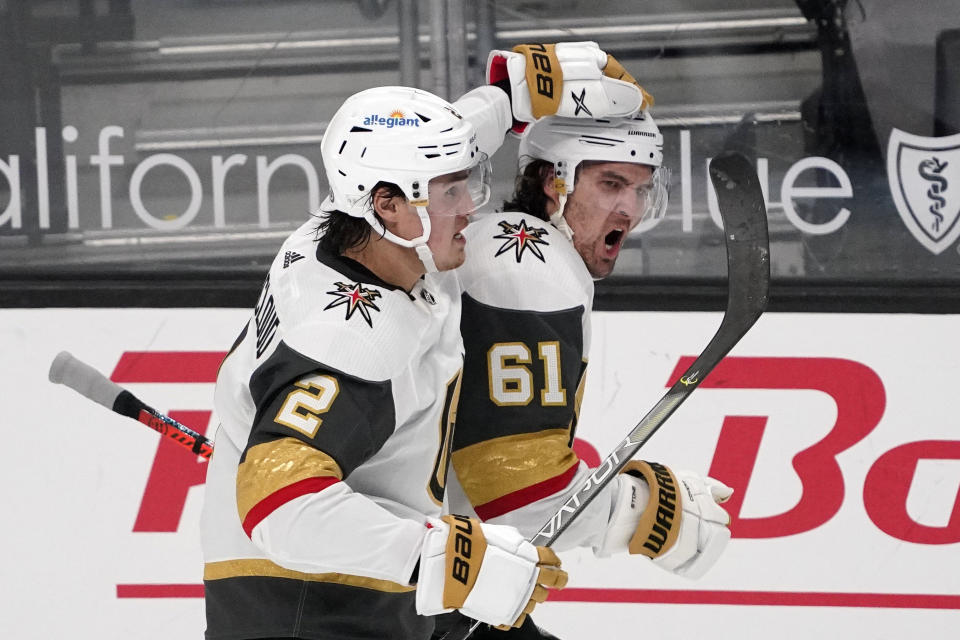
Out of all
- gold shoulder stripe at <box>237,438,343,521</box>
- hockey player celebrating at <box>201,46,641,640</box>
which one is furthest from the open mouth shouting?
gold shoulder stripe at <box>237,438,343,521</box>

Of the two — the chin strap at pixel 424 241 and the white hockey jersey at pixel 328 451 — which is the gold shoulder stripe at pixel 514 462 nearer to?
the white hockey jersey at pixel 328 451

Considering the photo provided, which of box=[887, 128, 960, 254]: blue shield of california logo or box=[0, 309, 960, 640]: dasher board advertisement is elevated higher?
box=[887, 128, 960, 254]: blue shield of california logo

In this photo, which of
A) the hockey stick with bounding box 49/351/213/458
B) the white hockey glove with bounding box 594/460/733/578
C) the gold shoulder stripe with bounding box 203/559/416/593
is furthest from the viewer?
the hockey stick with bounding box 49/351/213/458

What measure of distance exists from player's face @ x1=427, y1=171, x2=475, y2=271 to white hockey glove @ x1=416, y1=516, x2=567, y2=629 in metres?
0.35

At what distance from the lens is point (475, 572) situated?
4.80 feet

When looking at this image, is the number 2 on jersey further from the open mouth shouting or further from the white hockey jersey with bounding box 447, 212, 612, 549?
the open mouth shouting

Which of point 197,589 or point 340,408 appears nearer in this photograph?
point 340,408

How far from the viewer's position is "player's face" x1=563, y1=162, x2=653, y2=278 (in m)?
1.97

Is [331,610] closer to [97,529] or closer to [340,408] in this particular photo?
[340,408]

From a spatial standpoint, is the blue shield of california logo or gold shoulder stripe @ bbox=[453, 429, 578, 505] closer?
gold shoulder stripe @ bbox=[453, 429, 578, 505]

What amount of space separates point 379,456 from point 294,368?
0.61 ft

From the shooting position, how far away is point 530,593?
1.50 m

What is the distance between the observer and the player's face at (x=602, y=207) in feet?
6.46

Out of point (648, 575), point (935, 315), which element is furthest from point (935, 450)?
point (648, 575)
